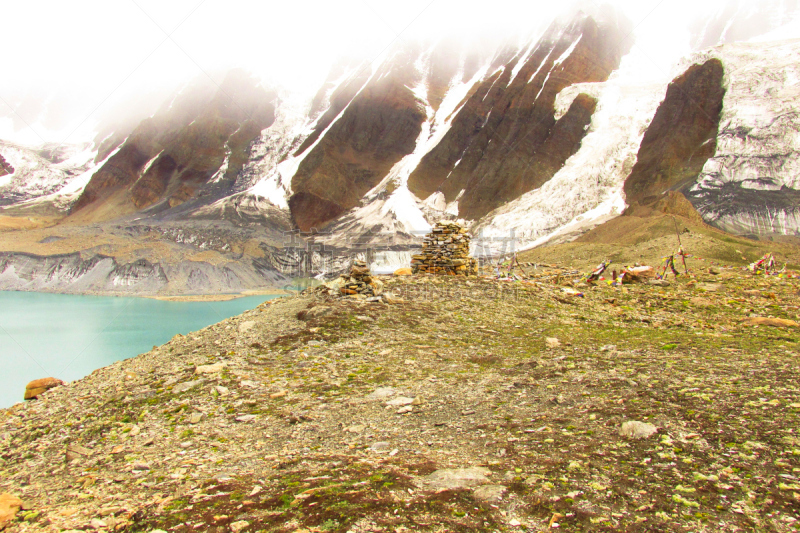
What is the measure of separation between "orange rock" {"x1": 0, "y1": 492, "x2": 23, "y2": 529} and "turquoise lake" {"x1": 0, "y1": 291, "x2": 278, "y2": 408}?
108 ft

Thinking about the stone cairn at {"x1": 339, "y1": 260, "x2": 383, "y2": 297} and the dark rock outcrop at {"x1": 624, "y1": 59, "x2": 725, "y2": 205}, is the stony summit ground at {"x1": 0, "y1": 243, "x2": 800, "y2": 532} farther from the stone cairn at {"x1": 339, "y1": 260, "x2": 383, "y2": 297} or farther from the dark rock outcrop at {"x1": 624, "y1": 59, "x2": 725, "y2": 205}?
the dark rock outcrop at {"x1": 624, "y1": 59, "x2": 725, "y2": 205}

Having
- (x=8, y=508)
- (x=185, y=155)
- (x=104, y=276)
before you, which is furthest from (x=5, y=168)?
(x=8, y=508)

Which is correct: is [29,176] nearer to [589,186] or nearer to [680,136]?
[589,186]

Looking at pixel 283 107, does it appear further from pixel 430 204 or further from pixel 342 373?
pixel 342 373

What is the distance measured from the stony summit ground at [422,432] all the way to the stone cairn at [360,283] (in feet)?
6.43

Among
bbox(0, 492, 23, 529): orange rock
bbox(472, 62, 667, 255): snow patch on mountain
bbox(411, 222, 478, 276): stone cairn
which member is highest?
bbox(472, 62, 667, 255): snow patch on mountain

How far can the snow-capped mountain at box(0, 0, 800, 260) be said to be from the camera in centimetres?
4012

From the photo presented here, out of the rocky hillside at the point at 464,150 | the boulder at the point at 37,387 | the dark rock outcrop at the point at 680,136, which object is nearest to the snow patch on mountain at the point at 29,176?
the rocky hillside at the point at 464,150

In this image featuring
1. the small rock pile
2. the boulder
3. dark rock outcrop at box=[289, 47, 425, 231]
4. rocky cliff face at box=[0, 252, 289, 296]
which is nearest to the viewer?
the boulder

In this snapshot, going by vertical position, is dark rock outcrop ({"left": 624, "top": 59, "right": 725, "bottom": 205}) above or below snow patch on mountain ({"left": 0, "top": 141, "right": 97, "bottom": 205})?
below

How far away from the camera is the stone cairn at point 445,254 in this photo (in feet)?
49.0

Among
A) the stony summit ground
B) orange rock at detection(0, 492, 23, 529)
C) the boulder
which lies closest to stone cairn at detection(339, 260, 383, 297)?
the stony summit ground

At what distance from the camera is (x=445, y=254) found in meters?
15.0

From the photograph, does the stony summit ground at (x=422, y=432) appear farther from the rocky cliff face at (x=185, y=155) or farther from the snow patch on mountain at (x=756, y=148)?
the rocky cliff face at (x=185, y=155)
